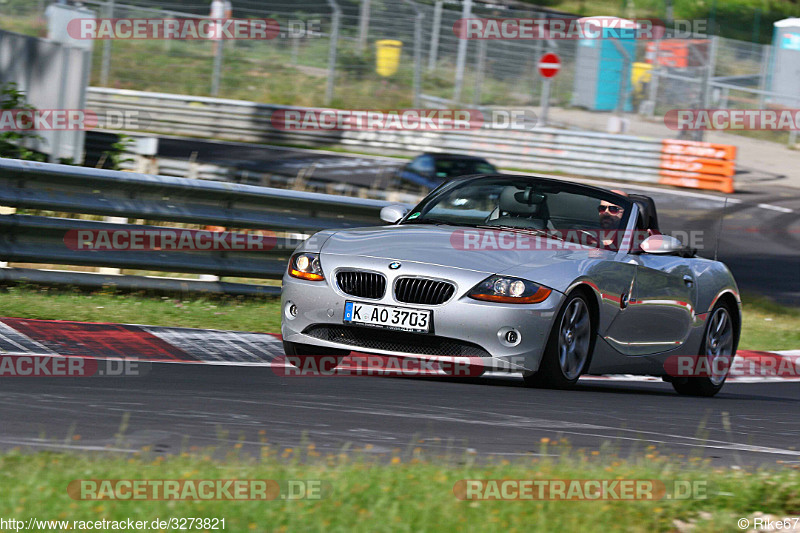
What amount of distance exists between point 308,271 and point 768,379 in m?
5.34

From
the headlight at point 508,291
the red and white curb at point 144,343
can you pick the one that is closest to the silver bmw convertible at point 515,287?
the headlight at point 508,291

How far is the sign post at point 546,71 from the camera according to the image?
30875 millimetres

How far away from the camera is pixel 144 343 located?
786 cm

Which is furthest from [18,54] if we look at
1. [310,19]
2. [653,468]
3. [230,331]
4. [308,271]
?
[310,19]

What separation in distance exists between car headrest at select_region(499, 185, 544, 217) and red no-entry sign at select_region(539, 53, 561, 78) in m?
23.2

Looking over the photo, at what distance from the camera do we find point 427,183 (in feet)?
72.4

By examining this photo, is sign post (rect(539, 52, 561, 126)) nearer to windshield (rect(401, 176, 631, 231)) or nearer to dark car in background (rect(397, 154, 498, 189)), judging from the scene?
dark car in background (rect(397, 154, 498, 189))

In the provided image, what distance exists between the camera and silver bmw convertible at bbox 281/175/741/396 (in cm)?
694

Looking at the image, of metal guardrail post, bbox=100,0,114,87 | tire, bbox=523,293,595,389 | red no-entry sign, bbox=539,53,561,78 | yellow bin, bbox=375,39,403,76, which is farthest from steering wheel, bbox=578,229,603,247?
metal guardrail post, bbox=100,0,114,87

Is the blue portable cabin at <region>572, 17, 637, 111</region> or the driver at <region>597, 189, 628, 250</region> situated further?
the blue portable cabin at <region>572, 17, 637, 111</region>

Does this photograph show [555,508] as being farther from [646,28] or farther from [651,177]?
[646,28]

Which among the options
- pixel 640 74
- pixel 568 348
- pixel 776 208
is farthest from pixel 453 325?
pixel 640 74

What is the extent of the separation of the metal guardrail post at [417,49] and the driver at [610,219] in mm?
Result: 23217

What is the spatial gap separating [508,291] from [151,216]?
386 centimetres
